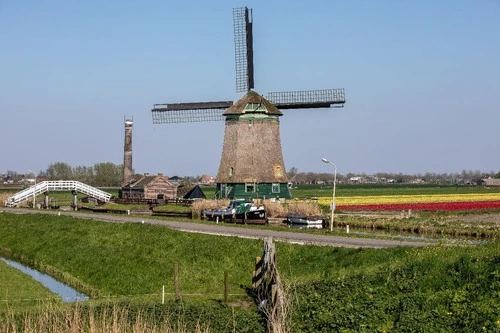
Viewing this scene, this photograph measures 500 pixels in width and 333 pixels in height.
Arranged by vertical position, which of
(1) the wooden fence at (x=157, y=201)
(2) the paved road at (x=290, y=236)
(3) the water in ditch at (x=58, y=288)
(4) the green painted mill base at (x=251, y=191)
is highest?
(4) the green painted mill base at (x=251, y=191)

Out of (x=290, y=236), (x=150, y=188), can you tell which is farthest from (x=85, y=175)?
(x=290, y=236)

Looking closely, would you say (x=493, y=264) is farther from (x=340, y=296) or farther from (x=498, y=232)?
(x=498, y=232)

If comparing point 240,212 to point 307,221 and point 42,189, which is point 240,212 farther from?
point 42,189

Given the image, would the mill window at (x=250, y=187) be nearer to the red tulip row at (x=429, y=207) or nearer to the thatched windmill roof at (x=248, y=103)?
the thatched windmill roof at (x=248, y=103)

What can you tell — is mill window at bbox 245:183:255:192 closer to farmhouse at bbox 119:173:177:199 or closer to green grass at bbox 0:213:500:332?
green grass at bbox 0:213:500:332

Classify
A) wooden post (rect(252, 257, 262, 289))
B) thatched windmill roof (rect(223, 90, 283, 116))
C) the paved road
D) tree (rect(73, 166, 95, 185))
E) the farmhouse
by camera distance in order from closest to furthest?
wooden post (rect(252, 257, 262, 289)) < the paved road < thatched windmill roof (rect(223, 90, 283, 116)) < the farmhouse < tree (rect(73, 166, 95, 185))

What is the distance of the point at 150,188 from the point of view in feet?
270

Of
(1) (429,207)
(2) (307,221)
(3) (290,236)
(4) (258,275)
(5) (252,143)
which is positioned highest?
(5) (252,143)

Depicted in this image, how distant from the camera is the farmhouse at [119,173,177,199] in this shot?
82.1 meters

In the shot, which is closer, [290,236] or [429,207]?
[290,236]

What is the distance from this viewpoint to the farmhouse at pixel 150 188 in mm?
82125

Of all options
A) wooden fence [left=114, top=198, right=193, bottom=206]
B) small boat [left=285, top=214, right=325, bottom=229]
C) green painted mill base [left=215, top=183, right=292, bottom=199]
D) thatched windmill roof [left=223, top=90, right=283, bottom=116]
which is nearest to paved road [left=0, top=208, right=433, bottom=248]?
small boat [left=285, top=214, right=325, bottom=229]

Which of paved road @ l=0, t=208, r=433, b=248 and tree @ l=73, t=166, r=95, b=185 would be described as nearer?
paved road @ l=0, t=208, r=433, b=248

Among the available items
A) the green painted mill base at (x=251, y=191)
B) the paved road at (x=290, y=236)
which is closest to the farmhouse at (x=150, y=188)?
the green painted mill base at (x=251, y=191)
